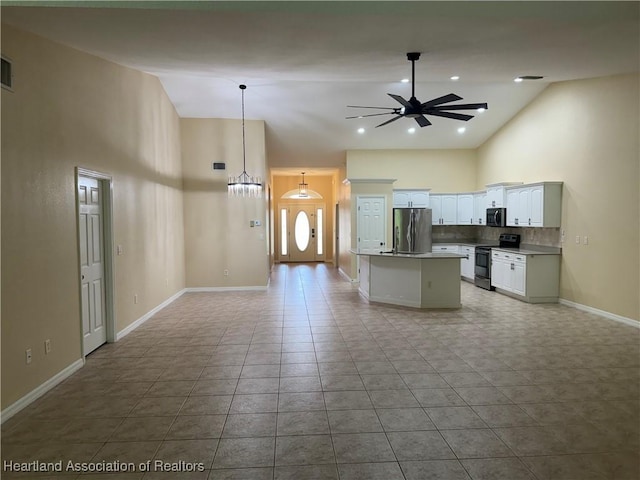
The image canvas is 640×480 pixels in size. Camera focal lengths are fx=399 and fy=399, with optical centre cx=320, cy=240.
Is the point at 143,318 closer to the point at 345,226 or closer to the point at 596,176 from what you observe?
the point at 345,226

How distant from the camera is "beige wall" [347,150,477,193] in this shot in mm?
9844

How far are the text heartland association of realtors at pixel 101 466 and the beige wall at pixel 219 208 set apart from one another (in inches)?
237

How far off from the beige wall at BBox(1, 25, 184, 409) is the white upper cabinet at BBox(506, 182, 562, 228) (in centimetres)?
654

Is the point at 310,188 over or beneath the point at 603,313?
over

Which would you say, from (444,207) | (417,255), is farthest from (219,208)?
(444,207)

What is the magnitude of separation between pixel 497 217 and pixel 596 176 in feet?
7.71

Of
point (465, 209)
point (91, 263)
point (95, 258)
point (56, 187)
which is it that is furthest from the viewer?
point (465, 209)

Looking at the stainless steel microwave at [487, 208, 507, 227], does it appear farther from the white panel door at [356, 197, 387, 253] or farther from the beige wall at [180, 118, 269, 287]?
the beige wall at [180, 118, 269, 287]

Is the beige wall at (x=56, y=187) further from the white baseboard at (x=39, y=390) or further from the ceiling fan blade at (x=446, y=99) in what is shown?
the ceiling fan blade at (x=446, y=99)

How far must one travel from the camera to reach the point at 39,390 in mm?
3383

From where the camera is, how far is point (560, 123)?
6.78 meters

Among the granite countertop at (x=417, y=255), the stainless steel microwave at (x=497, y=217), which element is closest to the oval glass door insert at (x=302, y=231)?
the stainless steel microwave at (x=497, y=217)

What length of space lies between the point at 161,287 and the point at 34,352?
3.46 metres

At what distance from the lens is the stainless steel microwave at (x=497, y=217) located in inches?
320
